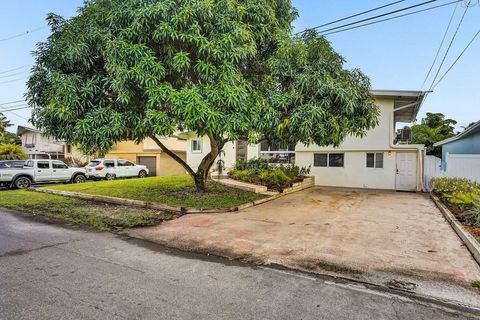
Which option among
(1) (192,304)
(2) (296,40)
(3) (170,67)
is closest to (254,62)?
(2) (296,40)

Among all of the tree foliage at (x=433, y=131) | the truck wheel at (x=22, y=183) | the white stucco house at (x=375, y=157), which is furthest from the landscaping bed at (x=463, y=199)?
the tree foliage at (x=433, y=131)

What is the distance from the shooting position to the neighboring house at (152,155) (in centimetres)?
2684

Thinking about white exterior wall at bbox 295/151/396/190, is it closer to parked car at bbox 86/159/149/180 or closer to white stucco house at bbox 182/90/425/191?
white stucco house at bbox 182/90/425/191

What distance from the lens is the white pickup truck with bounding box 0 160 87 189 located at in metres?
15.6

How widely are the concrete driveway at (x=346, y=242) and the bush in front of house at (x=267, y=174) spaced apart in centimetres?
417

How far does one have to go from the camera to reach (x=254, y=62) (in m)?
9.66

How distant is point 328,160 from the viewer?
18109 millimetres

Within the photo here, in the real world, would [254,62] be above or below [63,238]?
above

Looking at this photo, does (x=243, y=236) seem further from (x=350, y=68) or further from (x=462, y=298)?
(x=350, y=68)

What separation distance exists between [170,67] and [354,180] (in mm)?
13257

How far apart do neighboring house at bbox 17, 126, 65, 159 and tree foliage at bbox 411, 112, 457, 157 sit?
38.3 metres

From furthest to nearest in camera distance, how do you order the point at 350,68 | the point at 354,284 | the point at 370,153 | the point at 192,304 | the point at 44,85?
the point at 370,153 → the point at 350,68 → the point at 44,85 → the point at 354,284 → the point at 192,304

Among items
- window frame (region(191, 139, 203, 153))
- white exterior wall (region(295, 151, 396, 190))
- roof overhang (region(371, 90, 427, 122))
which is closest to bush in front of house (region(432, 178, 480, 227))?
white exterior wall (region(295, 151, 396, 190))

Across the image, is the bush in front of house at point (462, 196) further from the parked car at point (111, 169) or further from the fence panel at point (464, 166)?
the parked car at point (111, 169)
